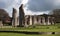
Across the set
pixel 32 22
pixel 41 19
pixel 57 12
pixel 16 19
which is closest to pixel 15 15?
pixel 16 19

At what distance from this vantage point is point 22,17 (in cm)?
5844

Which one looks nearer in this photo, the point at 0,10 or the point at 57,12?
the point at 0,10

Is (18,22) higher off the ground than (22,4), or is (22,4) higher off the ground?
(22,4)

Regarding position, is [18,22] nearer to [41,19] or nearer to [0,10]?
[41,19]

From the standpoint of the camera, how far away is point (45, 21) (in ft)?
245

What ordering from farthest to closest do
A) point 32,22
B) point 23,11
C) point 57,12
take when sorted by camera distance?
point 57,12 → point 32,22 → point 23,11

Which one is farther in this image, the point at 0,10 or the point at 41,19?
the point at 0,10

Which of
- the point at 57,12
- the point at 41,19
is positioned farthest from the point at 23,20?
the point at 57,12

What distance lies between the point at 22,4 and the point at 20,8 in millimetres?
1371

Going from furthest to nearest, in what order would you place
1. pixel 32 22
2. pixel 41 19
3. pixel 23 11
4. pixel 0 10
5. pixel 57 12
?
pixel 57 12
pixel 0 10
pixel 41 19
pixel 32 22
pixel 23 11

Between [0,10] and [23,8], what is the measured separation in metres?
48.9

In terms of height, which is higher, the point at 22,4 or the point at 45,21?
the point at 22,4

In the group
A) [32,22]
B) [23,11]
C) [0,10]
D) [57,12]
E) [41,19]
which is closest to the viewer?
[23,11]

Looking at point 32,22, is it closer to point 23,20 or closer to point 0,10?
point 23,20
